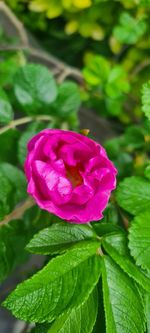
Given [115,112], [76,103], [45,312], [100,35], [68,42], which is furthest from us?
[68,42]

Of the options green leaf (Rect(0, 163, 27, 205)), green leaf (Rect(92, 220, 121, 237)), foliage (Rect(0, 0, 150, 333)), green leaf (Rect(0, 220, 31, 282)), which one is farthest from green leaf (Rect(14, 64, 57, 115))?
green leaf (Rect(92, 220, 121, 237))

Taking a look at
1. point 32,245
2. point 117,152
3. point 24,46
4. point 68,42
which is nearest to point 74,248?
point 32,245

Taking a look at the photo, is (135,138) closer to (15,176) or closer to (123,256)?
(15,176)

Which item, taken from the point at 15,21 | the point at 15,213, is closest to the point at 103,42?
the point at 15,21

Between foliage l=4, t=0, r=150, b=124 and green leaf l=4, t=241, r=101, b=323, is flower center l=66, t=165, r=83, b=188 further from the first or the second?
foliage l=4, t=0, r=150, b=124

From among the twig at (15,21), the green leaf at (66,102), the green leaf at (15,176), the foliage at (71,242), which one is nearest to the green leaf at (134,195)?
the foliage at (71,242)

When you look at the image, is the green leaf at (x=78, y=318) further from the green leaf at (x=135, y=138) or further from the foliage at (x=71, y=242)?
the green leaf at (x=135, y=138)

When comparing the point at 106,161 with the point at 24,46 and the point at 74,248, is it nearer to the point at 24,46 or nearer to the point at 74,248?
the point at 74,248
